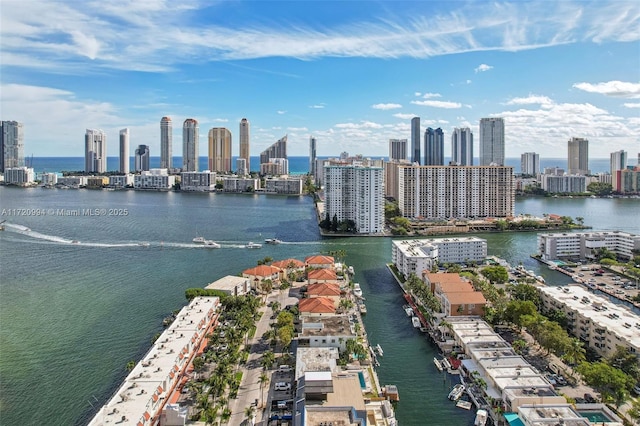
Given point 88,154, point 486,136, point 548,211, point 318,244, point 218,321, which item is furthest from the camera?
point 88,154

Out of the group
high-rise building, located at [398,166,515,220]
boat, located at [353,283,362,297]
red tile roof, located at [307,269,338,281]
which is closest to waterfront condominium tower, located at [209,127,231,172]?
high-rise building, located at [398,166,515,220]

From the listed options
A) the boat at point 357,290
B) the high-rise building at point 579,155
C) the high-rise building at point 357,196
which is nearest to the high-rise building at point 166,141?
the high-rise building at point 357,196

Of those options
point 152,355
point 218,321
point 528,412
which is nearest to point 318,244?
point 218,321

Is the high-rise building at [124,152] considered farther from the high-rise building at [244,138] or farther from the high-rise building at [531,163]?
the high-rise building at [531,163]

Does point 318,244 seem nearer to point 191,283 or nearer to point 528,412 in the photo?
point 191,283

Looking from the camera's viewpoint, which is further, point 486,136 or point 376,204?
point 486,136

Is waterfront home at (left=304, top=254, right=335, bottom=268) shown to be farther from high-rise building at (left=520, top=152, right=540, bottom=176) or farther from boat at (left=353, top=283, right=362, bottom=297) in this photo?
high-rise building at (left=520, top=152, right=540, bottom=176)
